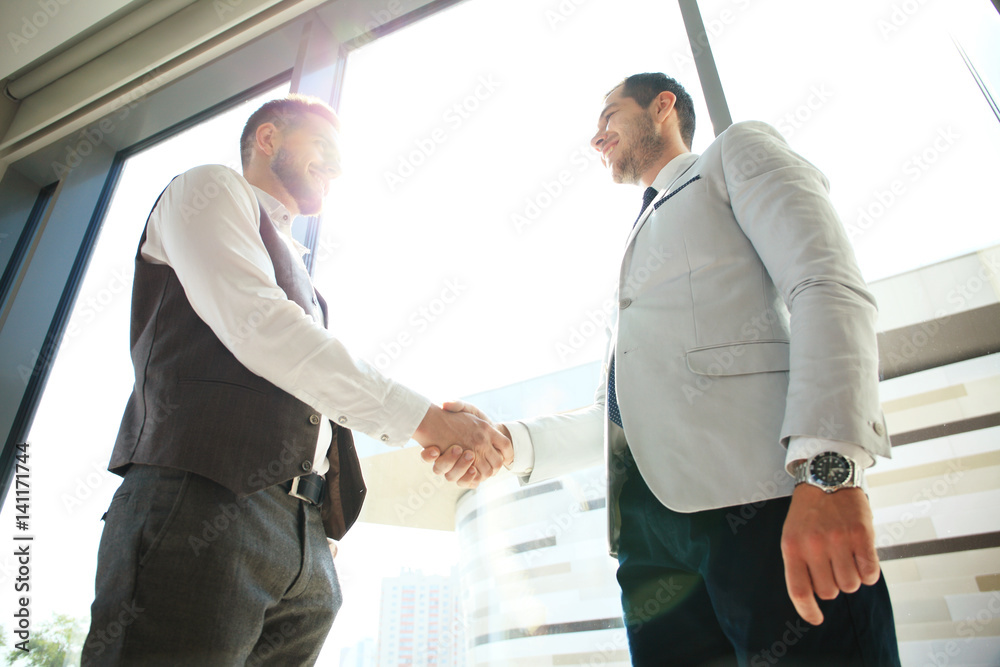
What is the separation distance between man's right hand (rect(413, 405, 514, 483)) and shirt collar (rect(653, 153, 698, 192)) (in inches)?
26.4

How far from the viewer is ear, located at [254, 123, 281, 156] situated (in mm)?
1604

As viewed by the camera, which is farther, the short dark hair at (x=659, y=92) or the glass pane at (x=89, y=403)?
the glass pane at (x=89, y=403)

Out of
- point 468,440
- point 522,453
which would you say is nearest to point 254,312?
point 468,440

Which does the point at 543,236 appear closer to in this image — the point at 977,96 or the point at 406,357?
the point at 406,357

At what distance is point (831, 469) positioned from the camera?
28.6 inches

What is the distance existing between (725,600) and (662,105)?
1232mm

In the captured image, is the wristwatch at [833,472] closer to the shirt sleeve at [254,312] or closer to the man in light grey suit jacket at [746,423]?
the man in light grey suit jacket at [746,423]

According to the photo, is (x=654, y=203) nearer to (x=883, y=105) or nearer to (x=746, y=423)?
(x=746, y=423)

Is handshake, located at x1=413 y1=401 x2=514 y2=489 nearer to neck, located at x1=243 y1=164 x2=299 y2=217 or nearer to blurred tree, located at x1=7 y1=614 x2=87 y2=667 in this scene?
neck, located at x1=243 y1=164 x2=299 y2=217

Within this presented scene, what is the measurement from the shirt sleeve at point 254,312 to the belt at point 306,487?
0.12 m

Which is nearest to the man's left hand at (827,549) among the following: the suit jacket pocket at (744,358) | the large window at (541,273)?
the suit jacket pocket at (744,358)

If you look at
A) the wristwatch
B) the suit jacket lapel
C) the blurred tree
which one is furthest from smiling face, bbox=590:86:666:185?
the blurred tree

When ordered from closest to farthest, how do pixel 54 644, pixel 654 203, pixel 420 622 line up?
pixel 654 203, pixel 420 622, pixel 54 644

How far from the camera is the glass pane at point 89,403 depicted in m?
1.98
